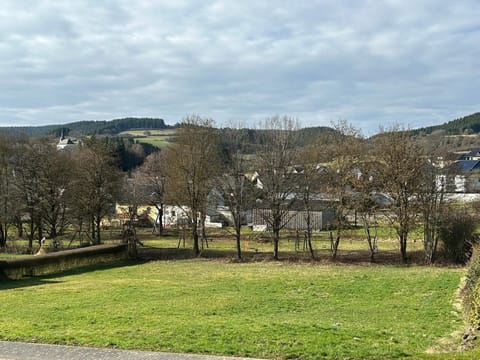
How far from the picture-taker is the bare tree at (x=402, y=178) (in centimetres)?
3094

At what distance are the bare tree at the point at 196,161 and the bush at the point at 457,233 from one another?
16906 millimetres

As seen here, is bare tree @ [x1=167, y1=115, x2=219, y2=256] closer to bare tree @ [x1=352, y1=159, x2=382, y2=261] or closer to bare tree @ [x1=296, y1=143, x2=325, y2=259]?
bare tree @ [x1=296, y1=143, x2=325, y2=259]

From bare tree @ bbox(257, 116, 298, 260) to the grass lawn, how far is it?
10202 mm

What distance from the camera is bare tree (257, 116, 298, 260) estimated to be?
35.4 m

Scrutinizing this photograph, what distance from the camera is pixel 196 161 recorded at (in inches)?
1545

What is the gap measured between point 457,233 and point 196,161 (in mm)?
19243

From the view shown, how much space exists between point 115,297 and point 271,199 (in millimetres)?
18905

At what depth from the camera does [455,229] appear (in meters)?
29.5

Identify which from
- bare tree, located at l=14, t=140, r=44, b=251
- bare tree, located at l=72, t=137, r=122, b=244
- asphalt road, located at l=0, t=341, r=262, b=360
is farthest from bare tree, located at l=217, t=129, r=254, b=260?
asphalt road, located at l=0, t=341, r=262, b=360

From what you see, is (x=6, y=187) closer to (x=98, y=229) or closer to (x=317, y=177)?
(x=98, y=229)

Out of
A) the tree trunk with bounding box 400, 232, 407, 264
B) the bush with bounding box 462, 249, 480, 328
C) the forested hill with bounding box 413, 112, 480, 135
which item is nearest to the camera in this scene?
the bush with bounding box 462, 249, 480, 328

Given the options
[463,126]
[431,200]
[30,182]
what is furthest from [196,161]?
[463,126]

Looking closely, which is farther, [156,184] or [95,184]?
[156,184]

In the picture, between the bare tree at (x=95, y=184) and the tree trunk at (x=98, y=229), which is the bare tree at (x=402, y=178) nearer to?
the bare tree at (x=95, y=184)
